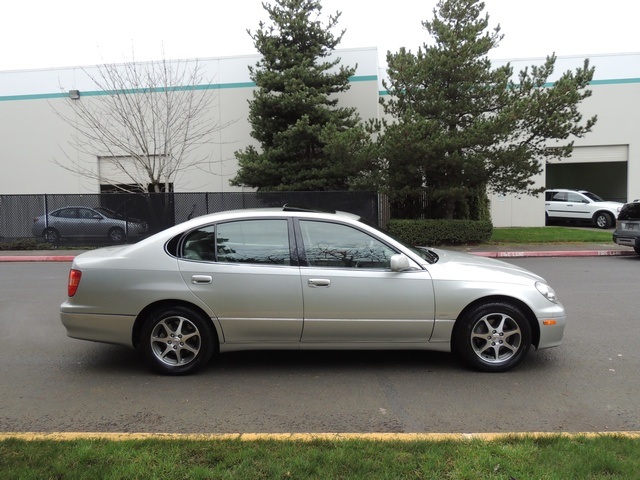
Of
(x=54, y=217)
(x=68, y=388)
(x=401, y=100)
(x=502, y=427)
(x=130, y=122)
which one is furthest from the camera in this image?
(x=130, y=122)

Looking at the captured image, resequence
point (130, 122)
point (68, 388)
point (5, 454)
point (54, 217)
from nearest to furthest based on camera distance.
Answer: point (5, 454), point (68, 388), point (54, 217), point (130, 122)

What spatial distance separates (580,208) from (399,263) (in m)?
22.6

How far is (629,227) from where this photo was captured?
1380 cm

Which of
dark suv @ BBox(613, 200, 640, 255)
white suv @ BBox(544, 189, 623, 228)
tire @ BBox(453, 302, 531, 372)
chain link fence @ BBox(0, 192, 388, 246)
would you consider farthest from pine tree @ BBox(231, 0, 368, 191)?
tire @ BBox(453, 302, 531, 372)

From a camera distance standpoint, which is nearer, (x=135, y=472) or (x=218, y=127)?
(x=135, y=472)

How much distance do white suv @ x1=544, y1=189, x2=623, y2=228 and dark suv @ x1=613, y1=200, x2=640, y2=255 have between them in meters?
9.73

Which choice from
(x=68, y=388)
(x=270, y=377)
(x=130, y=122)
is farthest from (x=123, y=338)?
(x=130, y=122)

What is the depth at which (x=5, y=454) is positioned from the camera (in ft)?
10.2

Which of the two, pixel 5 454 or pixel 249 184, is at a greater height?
pixel 249 184

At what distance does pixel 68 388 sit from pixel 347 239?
287 centimetres

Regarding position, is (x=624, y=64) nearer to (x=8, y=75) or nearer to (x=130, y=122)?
(x=130, y=122)

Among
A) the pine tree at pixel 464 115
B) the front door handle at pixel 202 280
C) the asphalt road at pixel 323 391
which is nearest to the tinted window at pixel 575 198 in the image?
the pine tree at pixel 464 115

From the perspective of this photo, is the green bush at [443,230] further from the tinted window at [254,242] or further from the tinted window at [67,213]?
the tinted window at [254,242]

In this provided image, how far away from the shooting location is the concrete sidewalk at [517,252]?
14.9m
